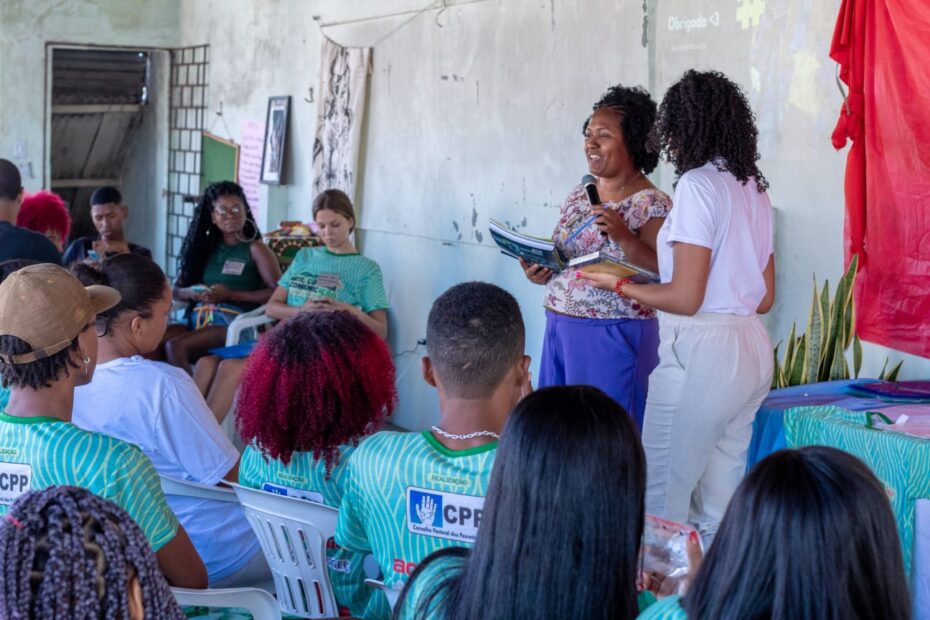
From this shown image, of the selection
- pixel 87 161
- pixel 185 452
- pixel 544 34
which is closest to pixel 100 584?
pixel 185 452

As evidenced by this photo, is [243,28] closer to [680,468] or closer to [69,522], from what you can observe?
[680,468]

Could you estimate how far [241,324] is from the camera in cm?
578

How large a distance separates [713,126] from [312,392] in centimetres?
139

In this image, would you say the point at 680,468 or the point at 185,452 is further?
the point at 680,468

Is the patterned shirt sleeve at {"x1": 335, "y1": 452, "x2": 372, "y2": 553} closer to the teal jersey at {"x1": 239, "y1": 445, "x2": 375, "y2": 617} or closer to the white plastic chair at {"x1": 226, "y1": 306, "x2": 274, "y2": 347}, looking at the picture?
the teal jersey at {"x1": 239, "y1": 445, "x2": 375, "y2": 617}

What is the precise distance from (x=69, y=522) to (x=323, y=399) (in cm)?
149

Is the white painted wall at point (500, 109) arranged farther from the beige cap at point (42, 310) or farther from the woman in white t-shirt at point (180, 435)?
the beige cap at point (42, 310)

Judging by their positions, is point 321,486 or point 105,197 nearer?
point 321,486

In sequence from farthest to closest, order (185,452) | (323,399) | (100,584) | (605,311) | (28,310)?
(605,311), (185,452), (323,399), (28,310), (100,584)

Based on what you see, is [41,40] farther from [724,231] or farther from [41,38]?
[724,231]

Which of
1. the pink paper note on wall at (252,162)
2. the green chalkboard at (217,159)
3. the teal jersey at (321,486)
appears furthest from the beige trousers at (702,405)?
the green chalkboard at (217,159)

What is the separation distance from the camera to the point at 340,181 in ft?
22.6

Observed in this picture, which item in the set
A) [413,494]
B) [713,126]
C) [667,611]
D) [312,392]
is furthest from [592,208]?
[667,611]

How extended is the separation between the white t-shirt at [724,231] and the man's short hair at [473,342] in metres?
Answer: 0.95
